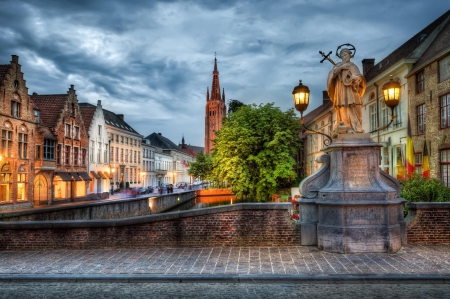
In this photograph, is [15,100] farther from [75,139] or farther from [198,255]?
[198,255]

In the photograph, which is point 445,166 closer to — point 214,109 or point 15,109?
point 15,109

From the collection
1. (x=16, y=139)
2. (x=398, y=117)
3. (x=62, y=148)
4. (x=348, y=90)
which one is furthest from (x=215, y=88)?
(x=348, y=90)

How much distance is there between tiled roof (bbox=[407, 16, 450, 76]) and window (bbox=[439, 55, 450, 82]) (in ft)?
1.43

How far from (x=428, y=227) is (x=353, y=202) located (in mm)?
2507

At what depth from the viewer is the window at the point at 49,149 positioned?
118 feet

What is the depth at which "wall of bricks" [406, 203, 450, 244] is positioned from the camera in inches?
413

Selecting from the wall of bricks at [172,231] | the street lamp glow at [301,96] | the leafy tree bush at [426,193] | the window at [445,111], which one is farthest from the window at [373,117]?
the wall of bricks at [172,231]

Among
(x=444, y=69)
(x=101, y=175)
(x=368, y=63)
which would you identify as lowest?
(x=101, y=175)

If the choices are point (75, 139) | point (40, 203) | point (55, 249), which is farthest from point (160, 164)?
point (55, 249)

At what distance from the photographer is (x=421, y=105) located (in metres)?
24.5

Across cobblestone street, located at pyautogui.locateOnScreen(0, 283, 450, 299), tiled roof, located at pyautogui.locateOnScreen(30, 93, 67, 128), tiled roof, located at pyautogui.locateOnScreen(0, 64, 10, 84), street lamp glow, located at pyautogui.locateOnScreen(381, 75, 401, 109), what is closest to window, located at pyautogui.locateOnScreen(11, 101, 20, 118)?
tiled roof, located at pyautogui.locateOnScreen(0, 64, 10, 84)

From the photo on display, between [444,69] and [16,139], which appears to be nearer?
[444,69]

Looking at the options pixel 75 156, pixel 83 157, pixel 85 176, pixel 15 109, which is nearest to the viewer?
pixel 15 109

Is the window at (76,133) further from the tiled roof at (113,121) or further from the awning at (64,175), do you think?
the tiled roof at (113,121)
